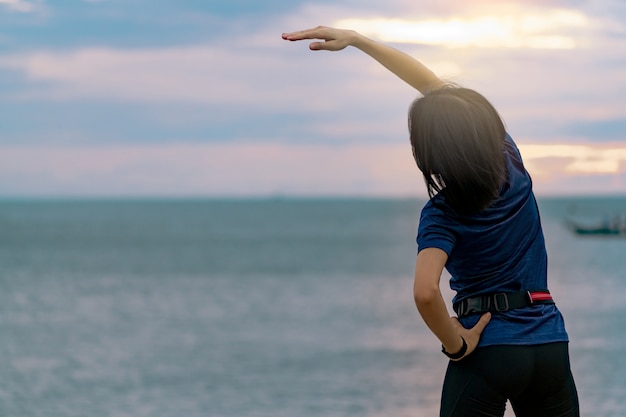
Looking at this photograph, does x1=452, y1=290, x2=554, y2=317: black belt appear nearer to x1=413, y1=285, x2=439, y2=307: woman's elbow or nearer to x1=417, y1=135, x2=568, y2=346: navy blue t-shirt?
x1=417, y1=135, x2=568, y2=346: navy blue t-shirt

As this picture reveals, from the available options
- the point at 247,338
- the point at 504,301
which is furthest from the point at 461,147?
the point at 247,338

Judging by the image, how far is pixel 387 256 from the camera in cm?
9219

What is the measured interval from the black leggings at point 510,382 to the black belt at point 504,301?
0.39 ft

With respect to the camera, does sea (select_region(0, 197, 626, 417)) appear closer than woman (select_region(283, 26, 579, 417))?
No

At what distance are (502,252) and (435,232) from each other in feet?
0.74

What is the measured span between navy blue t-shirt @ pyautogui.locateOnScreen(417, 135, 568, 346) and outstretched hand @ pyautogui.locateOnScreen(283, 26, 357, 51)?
0.69m

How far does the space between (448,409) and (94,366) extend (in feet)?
101

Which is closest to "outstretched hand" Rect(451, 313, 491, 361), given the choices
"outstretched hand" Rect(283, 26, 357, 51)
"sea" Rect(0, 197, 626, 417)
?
"outstretched hand" Rect(283, 26, 357, 51)

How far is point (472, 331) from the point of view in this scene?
10.2 ft

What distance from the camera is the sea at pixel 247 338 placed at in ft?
84.9

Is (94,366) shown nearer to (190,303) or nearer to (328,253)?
(190,303)

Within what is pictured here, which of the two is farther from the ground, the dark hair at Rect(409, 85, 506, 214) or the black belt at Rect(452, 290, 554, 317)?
the dark hair at Rect(409, 85, 506, 214)

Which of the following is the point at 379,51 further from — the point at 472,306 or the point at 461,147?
the point at 472,306

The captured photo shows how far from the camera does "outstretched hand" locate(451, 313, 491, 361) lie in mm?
3084
